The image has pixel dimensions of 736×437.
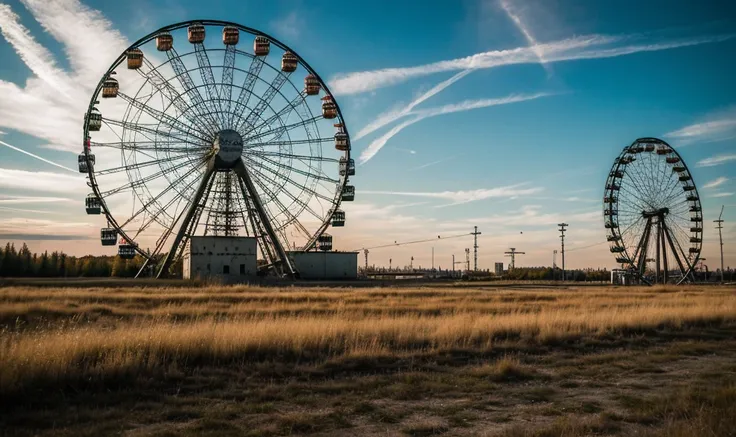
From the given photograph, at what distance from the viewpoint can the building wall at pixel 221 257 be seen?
62469mm

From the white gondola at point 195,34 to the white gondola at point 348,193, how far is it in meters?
19.7

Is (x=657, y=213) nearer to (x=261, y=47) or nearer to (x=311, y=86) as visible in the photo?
(x=311, y=86)

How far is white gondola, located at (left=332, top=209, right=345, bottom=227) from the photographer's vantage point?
6232 centimetres

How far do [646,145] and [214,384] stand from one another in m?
82.1

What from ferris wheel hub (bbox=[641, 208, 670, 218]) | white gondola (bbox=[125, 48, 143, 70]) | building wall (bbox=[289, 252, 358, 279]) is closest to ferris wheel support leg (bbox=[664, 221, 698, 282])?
ferris wheel hub (bbox=[641, 208, 670, 218])

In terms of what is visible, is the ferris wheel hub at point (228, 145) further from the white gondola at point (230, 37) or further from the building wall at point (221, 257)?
the building wall at point (221, 257)

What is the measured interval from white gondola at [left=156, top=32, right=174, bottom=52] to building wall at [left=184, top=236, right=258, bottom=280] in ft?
63.8

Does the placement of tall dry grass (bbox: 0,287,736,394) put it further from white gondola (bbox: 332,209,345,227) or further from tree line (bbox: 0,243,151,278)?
tree line (bbox: 0,243,151,278)

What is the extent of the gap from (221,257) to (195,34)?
22797 millimetres

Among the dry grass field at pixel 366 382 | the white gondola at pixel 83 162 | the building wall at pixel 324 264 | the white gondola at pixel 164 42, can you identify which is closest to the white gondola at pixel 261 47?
the white gondola at pixel 164 42

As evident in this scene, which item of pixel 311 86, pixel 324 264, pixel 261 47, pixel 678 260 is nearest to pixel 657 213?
pixel 678 260

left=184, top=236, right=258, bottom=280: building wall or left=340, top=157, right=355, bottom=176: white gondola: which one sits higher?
left=340, top=157, right=355, bottom=176: white gondola

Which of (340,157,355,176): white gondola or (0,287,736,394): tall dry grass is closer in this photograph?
(0,287,736,394): tall dry grass

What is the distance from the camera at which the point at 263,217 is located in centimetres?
5797
